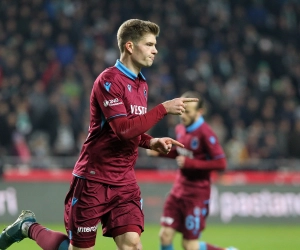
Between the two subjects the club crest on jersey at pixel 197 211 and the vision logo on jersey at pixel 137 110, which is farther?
the club crest on jersey at pixel 197 211

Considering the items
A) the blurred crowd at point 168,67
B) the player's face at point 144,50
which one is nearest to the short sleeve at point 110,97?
the player's face at point 144,50

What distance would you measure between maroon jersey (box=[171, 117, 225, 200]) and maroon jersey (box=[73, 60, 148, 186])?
Answer: 92.9 inches

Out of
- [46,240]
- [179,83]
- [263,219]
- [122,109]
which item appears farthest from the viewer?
[179,83]

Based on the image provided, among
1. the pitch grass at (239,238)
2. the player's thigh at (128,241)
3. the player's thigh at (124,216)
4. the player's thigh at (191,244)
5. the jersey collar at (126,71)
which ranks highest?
the jersey collar at (126,71)

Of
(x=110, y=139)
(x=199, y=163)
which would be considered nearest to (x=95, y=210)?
(x=110, y=139)

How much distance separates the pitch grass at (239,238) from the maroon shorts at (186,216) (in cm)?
211

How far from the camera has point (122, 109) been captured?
5.58 metres

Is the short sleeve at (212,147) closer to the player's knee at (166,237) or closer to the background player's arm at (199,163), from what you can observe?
the background player's arm at (199,163)

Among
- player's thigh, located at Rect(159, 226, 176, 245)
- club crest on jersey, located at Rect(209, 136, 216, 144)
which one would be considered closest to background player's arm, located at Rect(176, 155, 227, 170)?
club crest on jersey, located at Rect(209, 136, 216, 144)

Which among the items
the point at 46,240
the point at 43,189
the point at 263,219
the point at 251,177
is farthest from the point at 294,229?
the point at 46,240

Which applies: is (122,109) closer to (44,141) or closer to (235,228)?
(235,228)

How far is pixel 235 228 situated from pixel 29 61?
233 inches

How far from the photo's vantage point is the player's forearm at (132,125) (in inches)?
216

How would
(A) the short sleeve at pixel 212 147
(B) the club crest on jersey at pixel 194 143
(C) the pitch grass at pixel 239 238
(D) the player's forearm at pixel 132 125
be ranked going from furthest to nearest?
(C) the pitch grass at pixel 239 238 → (B) the club crest on jersey at pixel 194 143 → (A) the short sleeve at pixel 212 147 → (D) the player's forearm at pixel 132 125
